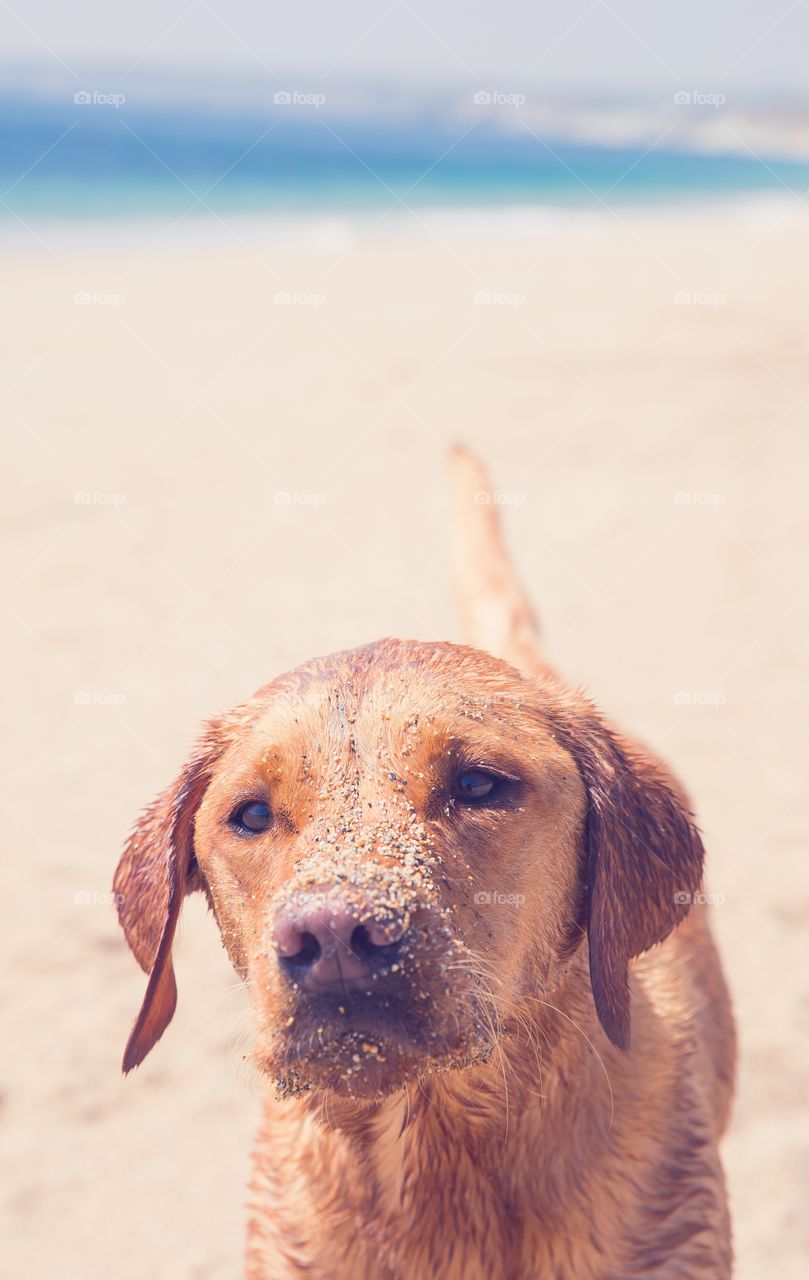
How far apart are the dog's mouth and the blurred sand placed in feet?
2.44

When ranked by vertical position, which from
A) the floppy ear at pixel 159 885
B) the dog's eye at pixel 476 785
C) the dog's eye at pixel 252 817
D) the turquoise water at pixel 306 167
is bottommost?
the floppy ear at pixel 159 885

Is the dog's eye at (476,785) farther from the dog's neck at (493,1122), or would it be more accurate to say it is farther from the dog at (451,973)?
the dog's neck at (493,1122)

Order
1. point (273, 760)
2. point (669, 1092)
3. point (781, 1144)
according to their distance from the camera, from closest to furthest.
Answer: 1. point (273, 760)
2. point (669, 1092)
3. point (781, 1144)

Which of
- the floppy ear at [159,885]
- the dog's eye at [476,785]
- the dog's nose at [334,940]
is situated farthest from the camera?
the floppy ear at [159,885]

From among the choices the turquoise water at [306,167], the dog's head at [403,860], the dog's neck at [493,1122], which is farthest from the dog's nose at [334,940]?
the turquoise water at [306,167]

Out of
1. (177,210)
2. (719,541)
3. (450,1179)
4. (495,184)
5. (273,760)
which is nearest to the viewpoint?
(273,760)

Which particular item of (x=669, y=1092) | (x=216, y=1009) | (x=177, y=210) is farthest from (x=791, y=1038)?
(x=177, y=210)

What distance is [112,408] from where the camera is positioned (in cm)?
1116

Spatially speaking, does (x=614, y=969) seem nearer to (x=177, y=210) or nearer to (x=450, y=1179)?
(x=450, y=1179)

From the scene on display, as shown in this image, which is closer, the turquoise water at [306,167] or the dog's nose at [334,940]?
the dog's nose at [334,940]

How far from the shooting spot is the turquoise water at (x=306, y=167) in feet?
81.7

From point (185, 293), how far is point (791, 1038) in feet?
42.0

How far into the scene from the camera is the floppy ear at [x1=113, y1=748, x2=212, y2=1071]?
2807mm

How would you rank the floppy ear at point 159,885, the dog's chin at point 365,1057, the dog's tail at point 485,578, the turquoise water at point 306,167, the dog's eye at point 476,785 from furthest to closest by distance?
the turquoise water at point 306,167, the dog's tail at point 485,578, the floppy ear at point 159,885, the dog's eye at point 476,785, the dog's chin at point 365,1057
